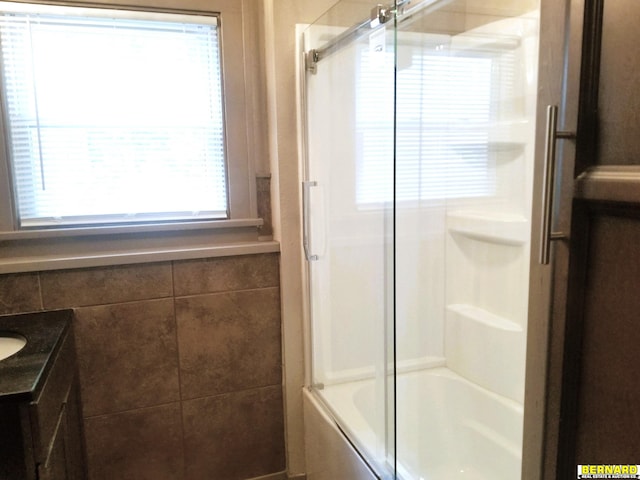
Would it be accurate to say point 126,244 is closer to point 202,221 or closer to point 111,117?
point 202,221

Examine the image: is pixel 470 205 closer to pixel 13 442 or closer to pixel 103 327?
pixel 103 327

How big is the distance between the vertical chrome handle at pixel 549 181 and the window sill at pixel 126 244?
1.27 metres

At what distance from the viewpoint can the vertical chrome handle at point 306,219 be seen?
196 centimetres

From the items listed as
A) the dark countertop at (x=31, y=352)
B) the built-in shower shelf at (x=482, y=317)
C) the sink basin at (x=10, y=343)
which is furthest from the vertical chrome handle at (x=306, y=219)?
the sink basin at (x=10, y=343)

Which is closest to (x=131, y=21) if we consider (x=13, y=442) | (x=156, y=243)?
(x=156, y=243)

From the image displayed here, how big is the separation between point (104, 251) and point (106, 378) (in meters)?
0.48

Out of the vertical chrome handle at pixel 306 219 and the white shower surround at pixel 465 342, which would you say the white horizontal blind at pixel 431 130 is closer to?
the white shower surround at pixel 465 342

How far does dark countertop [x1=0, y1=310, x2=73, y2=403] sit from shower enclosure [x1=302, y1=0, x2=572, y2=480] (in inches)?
37.4

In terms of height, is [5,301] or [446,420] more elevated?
[5,301]

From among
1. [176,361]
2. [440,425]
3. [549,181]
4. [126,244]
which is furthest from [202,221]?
[549,181]

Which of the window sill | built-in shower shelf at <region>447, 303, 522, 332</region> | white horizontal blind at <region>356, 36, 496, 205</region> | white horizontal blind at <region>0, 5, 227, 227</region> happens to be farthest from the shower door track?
built-in shower shelf at <region>447, 303, 522, 332</region>

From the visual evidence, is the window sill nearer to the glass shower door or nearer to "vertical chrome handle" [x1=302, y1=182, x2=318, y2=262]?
"vertical chrome handle" [x1=302, y1=182, x2=318, y2=262]

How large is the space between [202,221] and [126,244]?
0.99 feet

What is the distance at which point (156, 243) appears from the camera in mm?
1948
